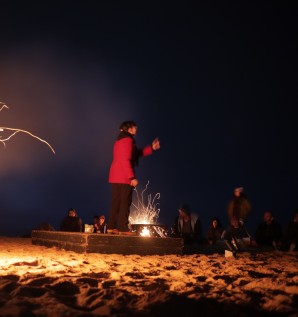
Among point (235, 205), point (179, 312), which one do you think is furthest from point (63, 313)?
point (235, 205)

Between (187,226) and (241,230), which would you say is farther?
(187,226)

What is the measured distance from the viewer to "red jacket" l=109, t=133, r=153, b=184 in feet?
17.2

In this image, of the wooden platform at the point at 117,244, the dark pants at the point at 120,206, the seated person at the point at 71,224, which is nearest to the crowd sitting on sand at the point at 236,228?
the seated person at the point at 71,224

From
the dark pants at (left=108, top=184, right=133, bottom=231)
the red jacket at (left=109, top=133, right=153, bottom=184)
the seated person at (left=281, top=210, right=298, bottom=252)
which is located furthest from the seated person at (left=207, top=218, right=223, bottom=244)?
the red jacket at (left=109, top=133, right=153, bottom=184)

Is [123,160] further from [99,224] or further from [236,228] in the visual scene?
[99,224]

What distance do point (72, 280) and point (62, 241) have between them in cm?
265

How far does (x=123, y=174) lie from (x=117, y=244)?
910mm

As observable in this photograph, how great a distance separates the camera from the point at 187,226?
363 inches

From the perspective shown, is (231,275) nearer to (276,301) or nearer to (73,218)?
(276,301)

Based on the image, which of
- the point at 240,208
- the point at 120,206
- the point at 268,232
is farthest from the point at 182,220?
the point at 120,206

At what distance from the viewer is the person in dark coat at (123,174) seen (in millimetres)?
5246

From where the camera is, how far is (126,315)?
217cm

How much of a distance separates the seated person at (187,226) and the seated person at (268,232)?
5.10 ft

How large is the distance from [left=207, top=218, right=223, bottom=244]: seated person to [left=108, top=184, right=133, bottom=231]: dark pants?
15.4ft
